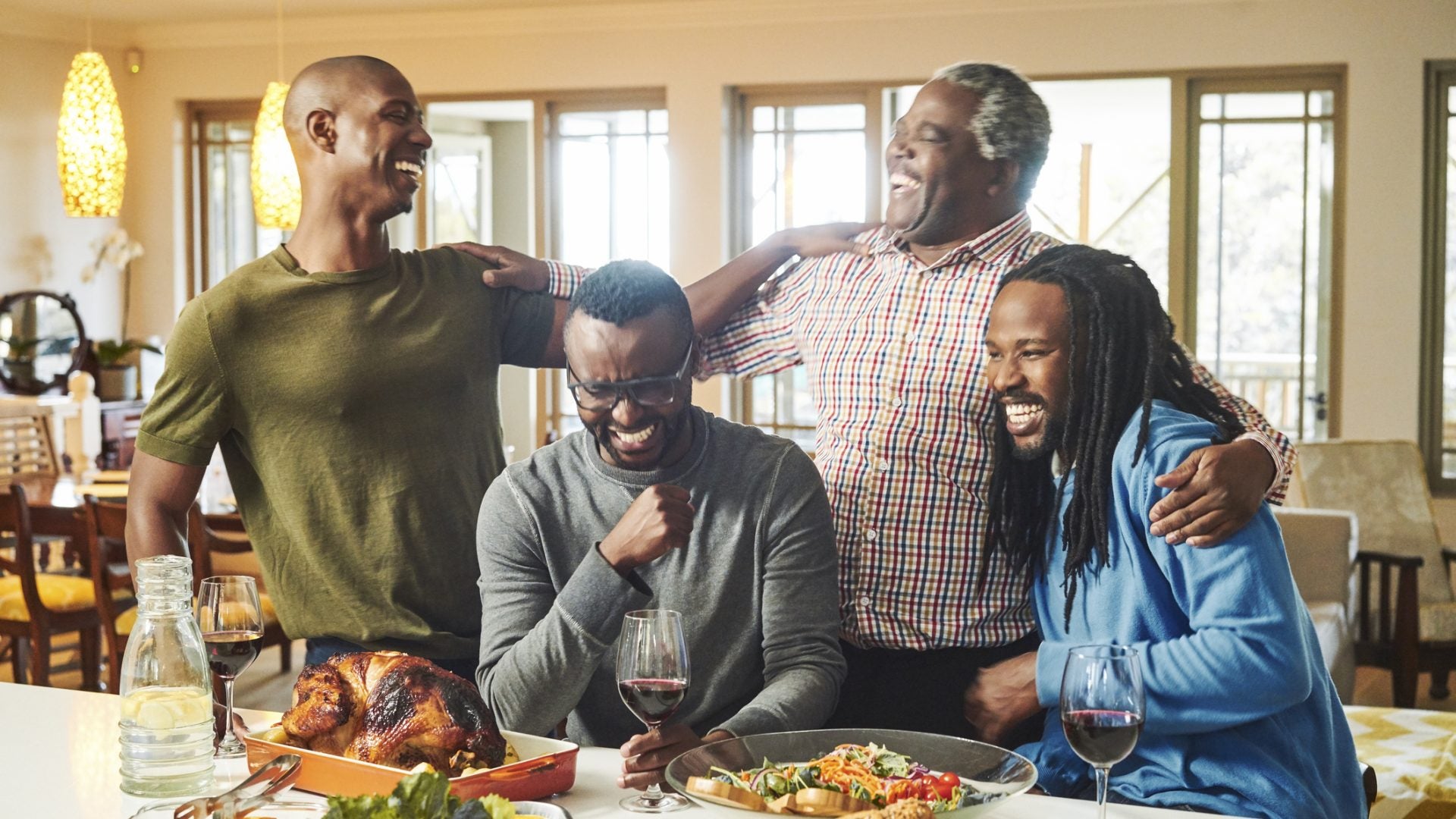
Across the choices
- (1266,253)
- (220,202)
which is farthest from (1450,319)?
(220,202)

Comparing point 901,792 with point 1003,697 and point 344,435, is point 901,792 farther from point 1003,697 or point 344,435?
point 344,435

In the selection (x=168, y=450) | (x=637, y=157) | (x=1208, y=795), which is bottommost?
(x=1208, y=795)

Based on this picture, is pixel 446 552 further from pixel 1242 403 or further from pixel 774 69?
pixel 774 69

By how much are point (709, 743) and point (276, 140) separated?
12.2 ft

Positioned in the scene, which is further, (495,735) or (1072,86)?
(1072,86)

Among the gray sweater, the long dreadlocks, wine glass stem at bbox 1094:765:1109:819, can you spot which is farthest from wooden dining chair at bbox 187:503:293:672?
wine glass stem at bbox 1094:765:1109:819

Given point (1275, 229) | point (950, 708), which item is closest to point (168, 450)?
point (950, 708)

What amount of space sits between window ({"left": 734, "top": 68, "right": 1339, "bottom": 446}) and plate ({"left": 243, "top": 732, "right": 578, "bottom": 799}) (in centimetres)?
492

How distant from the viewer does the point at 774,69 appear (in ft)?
21.0

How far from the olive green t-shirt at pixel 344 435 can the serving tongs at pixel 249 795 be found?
0.70 meters

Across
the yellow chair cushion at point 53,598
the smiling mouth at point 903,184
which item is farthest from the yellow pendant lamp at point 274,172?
the smiling mouth at point 903,184

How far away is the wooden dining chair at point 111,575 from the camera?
3818mm

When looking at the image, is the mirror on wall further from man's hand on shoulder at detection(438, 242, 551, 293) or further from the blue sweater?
the blue sweater

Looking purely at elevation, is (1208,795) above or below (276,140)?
below
